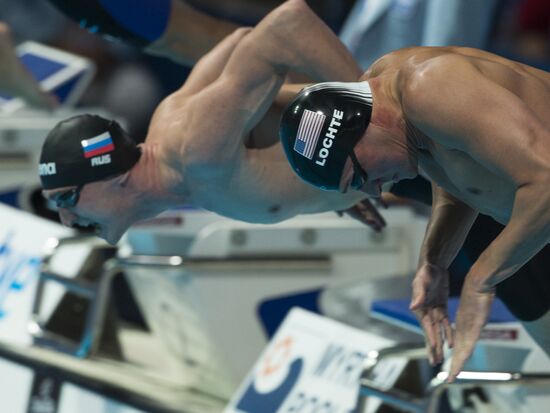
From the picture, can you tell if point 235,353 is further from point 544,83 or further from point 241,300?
point 544,83

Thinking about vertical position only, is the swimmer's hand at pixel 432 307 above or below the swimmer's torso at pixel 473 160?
below

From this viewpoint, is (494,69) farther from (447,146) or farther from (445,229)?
(445,229)

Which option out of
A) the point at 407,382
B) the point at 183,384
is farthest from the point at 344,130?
the point at 183,384

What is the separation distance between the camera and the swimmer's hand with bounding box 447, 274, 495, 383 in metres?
2.75

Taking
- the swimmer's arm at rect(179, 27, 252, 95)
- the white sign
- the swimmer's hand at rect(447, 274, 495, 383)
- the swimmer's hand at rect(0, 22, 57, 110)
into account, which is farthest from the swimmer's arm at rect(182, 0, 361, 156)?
the swimmer's hand at rect(0, 22, 57, 110)

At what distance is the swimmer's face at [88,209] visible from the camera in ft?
12.7

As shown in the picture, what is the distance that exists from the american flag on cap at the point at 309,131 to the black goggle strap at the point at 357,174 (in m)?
0.08

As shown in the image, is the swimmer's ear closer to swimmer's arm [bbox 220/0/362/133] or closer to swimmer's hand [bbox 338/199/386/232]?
swimmer's arm [bbox 220/0/362/133]

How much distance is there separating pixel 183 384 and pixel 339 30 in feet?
7.31

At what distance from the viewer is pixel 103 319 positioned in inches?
224

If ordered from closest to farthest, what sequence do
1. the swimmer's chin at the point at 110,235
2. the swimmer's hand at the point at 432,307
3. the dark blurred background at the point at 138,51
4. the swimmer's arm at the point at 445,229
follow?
the swimmer's hand at the point at 432,307 < the swimmer's arm at the point at 445,229 < the swimmer's chin at the point at 110,235 < the dark blurred background at the point at 138,51

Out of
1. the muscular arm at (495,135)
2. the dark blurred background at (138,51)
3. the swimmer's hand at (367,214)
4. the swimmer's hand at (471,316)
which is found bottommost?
the dark blurred background at (138,51)

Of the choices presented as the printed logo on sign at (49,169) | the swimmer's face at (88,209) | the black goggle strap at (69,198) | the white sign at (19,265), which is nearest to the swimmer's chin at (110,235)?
the swimmer's face at (88,209)

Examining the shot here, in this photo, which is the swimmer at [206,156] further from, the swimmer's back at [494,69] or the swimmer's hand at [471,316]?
the swimmer's hand at [471,316]
